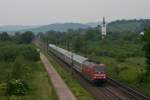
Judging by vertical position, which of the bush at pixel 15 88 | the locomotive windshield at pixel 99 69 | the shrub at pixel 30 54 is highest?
the locomotive windshield at pixel 99 69

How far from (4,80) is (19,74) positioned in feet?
6.95

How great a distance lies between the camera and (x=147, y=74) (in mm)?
48656

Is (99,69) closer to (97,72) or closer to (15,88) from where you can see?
(97,72)

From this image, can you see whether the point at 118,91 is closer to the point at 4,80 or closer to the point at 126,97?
the point at 126,97

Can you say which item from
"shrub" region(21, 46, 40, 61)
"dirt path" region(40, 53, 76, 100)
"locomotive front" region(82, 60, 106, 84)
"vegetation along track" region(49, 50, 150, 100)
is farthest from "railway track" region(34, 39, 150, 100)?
"shrub" region(21, 46, 40, 61)

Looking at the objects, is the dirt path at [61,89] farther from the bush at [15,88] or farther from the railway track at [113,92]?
the bush at [15,88]

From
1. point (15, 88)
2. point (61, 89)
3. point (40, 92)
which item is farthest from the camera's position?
point (61, 89)

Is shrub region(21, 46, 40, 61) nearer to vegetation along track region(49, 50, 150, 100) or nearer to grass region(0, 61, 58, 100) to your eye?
grass region(0, 61, 58, 100)

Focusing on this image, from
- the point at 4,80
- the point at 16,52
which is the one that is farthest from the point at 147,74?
the point at 16,52

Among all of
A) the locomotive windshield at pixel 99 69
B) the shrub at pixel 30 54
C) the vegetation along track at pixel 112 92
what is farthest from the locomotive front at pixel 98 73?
the shrub at pixel 30 54

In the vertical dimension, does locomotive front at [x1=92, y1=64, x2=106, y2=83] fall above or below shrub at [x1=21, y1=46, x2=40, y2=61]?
above

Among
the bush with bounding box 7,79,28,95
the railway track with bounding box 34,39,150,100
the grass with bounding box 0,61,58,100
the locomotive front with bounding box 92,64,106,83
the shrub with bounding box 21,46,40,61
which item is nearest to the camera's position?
the grass with bounding box 0,61,58,100

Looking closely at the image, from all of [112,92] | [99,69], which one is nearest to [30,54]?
[99,69]

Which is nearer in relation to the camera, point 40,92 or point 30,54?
point 40,92
